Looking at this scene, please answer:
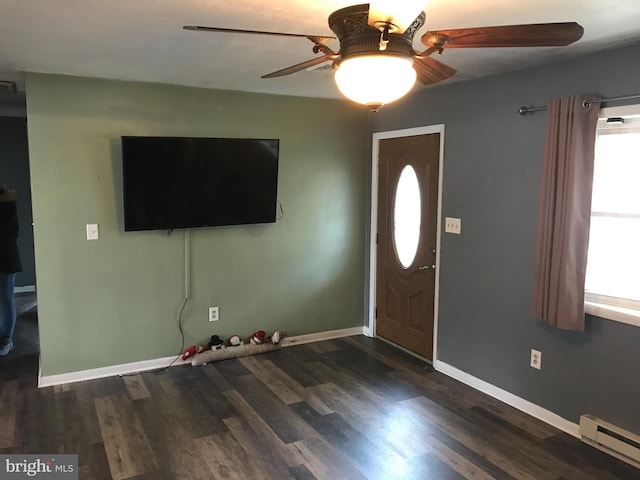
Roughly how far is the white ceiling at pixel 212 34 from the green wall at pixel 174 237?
383mm

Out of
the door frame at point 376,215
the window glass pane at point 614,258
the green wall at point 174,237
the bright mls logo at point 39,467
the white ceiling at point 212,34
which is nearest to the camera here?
the white ceiling at point 212,34

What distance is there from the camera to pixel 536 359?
330cm

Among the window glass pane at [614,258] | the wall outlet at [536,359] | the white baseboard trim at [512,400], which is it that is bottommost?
the white baseboard trim at [512,400]

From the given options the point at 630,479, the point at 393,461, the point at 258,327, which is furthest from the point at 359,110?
the point at 630,479

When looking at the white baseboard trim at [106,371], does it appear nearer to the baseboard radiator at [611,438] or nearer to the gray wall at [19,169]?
the baseboard radiator at [611,438]

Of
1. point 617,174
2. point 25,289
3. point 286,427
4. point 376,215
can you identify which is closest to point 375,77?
point 617,174

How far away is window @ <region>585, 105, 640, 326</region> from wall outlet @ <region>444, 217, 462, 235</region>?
0.96m

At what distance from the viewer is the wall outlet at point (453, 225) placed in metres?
3.81

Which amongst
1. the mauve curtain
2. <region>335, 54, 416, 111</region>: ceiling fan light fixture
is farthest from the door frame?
<region>335, 54, 416, 111</region>: ceiling fan light fixture

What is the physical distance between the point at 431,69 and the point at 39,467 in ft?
9.33

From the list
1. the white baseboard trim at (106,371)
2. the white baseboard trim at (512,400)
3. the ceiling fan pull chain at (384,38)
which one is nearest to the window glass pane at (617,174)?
the white baseboard trim at (512,400)

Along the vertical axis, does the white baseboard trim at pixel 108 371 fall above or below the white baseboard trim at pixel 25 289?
below

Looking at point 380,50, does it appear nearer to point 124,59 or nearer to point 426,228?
point 124,59

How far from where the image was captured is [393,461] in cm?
280
